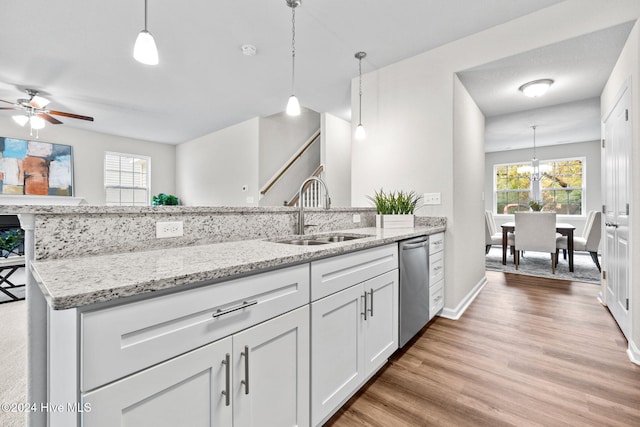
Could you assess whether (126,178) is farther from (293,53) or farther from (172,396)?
(172,396)

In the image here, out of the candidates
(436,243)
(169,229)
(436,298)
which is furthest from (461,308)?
(169,229)

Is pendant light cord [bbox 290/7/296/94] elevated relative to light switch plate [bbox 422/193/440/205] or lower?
elevated

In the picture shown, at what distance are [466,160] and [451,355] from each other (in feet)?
6.77

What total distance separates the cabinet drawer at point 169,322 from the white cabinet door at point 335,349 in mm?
261

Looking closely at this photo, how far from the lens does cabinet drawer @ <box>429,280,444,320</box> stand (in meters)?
2.46

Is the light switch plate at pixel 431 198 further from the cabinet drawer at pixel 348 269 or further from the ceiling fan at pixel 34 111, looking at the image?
the ceiling fan at pixel 34 111

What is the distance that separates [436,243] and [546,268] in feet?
11.1

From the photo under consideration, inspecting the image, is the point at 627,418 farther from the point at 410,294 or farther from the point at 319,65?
the point at 319,65

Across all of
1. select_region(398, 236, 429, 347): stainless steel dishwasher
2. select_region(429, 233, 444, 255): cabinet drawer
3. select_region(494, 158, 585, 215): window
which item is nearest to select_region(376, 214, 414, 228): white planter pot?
select_region(429, 233, 444, 255): cabinet drawer

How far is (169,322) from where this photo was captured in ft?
2.57

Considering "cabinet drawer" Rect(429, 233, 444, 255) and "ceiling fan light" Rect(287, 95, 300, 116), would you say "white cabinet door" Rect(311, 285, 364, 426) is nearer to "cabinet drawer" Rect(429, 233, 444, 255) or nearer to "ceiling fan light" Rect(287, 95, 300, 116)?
"cabinet drawer" Rect(429, 233, 444, 255)

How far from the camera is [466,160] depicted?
3.15 metres

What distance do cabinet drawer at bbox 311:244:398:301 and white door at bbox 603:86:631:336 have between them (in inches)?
74.6

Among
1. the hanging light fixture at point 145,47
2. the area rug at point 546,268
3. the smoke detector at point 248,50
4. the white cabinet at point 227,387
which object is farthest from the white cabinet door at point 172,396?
the area rug at point 546,268
